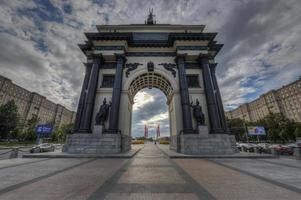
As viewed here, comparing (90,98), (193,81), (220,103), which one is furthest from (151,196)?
(220,103)

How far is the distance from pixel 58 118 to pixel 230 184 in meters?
129

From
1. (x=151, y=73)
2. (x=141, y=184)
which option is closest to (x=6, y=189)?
(x=141, y=184)

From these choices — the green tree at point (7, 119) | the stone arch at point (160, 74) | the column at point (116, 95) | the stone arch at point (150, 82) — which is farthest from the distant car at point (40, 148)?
the green tree at point (7, 119)

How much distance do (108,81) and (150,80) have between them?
6.67 meters

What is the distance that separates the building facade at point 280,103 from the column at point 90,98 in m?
57.2

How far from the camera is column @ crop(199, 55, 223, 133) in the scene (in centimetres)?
1606

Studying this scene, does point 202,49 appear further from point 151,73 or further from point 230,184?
point 230,184

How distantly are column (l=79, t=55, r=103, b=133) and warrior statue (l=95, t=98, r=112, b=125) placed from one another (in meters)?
1.21

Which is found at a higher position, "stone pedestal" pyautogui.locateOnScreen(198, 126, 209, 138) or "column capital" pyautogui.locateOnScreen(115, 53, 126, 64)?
"column capital" pyautogui.locateOnScreen(115, 53, 126, 64)

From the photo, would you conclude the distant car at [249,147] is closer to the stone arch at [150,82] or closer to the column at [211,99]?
the column at [211,99]

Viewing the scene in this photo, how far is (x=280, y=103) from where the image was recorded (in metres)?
78.2

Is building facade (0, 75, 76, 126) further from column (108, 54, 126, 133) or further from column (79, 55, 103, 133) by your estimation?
column (108, 54, 126, 133)

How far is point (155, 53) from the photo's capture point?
20297 mm

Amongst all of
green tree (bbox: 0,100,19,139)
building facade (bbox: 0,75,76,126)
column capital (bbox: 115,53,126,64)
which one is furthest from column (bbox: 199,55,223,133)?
building facade (bbox: 0,75,76,126)
